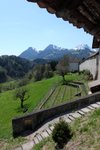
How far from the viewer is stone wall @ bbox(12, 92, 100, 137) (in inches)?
763

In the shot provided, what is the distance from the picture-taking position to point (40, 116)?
20.0 metres

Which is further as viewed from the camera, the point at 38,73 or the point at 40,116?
the point at 38,73

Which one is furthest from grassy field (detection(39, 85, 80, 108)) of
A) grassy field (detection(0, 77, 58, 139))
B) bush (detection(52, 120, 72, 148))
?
bush (detection(52, 120, 72, 148))

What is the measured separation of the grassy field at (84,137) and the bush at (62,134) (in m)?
0.26

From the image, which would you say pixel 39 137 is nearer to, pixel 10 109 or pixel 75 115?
pixel 75 115

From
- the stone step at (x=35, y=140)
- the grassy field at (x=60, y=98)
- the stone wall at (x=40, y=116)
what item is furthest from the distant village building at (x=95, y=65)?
the stone step at (x=35, y=140)

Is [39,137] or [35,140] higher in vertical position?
[39,137]

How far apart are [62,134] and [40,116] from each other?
7183 millimetres

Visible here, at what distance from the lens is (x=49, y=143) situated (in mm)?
14211

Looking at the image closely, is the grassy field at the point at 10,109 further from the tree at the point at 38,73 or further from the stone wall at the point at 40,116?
the tree at the point at 38,73

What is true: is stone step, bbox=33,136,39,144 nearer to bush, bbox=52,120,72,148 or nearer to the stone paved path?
the stone paved path

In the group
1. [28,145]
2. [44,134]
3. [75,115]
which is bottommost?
[28,145]

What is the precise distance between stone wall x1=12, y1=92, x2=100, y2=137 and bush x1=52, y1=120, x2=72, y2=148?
622cm

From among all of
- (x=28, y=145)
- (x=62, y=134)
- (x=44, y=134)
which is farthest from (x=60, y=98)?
(x=62, y=134)
